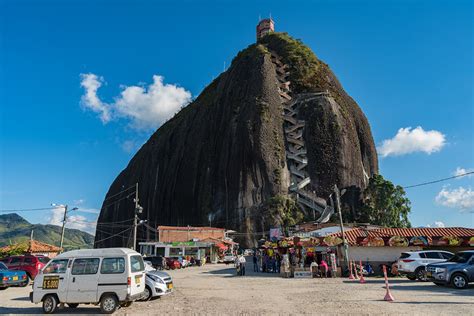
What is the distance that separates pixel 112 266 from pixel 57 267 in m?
2.03

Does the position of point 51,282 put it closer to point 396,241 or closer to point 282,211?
point 396,241

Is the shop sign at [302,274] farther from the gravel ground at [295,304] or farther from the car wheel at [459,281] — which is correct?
the car wheel at [459,281]

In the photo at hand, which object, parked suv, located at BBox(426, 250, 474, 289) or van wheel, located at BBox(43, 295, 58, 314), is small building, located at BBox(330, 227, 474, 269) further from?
van wheel, located at BBox(43, 295, 58, 314)

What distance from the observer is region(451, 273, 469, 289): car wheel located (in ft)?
56.4

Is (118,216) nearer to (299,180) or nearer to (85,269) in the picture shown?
(299,180)

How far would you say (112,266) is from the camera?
1197 centimetres

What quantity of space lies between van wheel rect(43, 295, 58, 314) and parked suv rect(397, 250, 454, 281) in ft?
63.1

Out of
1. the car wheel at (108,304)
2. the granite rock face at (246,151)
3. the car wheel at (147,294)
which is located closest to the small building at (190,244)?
the granite rock face at (246,151)

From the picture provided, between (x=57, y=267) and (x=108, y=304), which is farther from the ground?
(x=57, y=267)

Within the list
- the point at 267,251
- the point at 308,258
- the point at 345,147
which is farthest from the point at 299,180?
the point at 308,258

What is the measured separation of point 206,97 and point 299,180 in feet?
142

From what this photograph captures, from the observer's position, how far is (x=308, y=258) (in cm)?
3244

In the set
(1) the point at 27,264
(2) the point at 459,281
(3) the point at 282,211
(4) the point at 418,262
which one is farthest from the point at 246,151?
(2) the point at 459,281

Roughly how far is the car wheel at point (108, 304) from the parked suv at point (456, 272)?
50.2 feet
